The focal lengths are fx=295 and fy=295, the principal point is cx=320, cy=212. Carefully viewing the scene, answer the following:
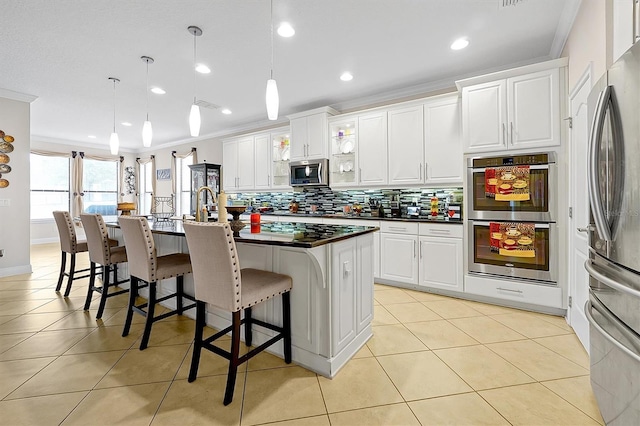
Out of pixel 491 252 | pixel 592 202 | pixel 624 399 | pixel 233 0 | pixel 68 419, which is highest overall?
pixel 233 0

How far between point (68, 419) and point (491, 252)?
359 cm

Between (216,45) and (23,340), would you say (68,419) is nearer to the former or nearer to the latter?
(23,340)

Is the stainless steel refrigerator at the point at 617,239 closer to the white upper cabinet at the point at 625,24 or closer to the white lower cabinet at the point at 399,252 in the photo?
the white upper cabinet at the point at 625,24

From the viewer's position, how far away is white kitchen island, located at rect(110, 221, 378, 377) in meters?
1.90

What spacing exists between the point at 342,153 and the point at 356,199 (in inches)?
31.6

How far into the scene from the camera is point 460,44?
308cm

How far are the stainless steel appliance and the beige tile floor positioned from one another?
102 cm

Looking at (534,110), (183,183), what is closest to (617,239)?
(534,110)

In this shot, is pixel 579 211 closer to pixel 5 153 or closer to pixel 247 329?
pixel 247 329

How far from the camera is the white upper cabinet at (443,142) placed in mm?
3623

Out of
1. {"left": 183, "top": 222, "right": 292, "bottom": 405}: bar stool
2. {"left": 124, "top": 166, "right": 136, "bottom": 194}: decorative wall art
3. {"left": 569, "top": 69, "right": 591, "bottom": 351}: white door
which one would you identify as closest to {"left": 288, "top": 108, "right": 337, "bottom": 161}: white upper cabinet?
{"left": 569, "top": 69, "right": 591, "bottom": 351}: white door

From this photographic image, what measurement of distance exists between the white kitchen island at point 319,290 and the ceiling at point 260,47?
192cm

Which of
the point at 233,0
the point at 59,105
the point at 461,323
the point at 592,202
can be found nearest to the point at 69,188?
the point at 59,105

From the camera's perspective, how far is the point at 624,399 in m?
1.22
